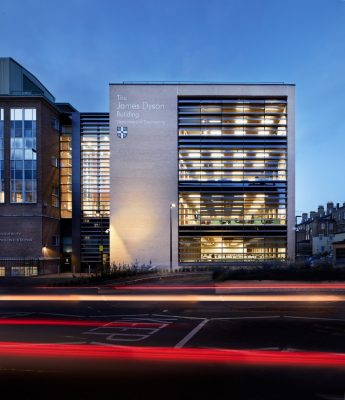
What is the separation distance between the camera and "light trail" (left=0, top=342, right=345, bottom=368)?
8.29 meters

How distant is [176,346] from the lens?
33.1ft

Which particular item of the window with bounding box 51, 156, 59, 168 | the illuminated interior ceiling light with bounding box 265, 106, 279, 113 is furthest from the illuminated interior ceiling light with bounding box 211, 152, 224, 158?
the window with bounding box 51, 156, 59, 168

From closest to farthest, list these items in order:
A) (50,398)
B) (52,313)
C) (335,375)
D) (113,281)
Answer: (50,398) < (335,375) < (52,313) < (113,281)

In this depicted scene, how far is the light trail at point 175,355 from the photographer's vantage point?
27.2 ft

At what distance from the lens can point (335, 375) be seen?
24.9 ft

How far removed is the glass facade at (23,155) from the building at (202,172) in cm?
957

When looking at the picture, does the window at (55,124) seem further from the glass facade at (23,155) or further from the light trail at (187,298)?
the light trail at (187,298)

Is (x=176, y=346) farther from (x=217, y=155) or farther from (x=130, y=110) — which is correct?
(x=130, y=110)

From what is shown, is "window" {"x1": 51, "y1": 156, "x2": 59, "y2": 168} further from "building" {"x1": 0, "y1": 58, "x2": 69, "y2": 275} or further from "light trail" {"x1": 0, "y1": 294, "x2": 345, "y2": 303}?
"light trail" {"x1": 0, "y1": 294, "x2": 345, "y2": 303}

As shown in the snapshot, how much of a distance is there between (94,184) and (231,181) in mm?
18858

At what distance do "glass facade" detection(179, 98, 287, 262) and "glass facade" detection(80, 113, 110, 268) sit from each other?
10.7 m

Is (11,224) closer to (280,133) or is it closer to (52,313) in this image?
(52,313)

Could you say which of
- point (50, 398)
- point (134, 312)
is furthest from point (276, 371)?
point (134, 312)

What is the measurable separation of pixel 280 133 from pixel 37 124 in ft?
102
